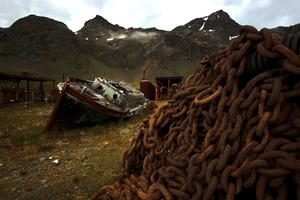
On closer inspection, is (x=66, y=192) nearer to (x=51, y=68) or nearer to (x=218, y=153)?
(x=218, y=153)

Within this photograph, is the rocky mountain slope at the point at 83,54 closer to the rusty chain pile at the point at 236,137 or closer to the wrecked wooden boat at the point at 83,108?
the wrecked wooden boat at the point at 83,108

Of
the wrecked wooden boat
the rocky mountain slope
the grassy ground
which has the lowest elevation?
the grassy ground

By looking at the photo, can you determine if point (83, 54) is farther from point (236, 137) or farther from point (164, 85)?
point (236, 137)

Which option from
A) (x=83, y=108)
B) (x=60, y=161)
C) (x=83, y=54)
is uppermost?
(x=83, y=54)

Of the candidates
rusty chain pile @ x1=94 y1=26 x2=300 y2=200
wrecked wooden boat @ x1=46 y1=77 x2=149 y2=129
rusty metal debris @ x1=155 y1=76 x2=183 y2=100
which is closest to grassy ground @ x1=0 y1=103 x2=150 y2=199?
wrecked wooden boat @ x1=46 y1=77 x2=149 y2=129

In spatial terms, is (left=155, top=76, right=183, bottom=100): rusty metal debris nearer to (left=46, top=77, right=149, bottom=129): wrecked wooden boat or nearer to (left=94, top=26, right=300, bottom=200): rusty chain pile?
(left=46, top=77, right=149, bottom=129): wrecked wooden boat

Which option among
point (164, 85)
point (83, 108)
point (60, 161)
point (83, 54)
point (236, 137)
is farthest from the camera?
point (83, 54)

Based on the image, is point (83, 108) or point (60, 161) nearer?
point (60, 161)

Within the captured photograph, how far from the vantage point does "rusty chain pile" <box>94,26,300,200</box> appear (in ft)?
8.85

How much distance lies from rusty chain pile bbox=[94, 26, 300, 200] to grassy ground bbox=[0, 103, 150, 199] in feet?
7.08

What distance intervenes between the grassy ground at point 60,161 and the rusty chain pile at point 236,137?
2157 mm

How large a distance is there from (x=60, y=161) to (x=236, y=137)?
5611 millimetres

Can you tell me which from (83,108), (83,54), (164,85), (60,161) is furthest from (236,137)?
(83,54)

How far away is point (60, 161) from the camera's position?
7598mm
